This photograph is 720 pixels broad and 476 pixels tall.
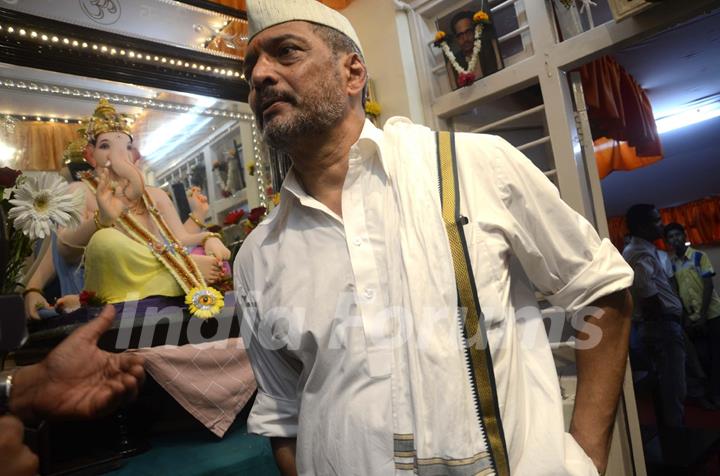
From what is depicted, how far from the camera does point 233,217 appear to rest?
262 centimetres

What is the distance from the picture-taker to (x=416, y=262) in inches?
44.0

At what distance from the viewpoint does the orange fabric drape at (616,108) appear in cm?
376

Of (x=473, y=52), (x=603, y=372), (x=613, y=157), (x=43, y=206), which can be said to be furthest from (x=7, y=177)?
(x=613, y=157)

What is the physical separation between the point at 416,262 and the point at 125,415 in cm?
139

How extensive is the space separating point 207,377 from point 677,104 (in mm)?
7140

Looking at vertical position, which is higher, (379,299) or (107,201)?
(107,201)

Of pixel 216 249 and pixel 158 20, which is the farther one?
pixel 158 20

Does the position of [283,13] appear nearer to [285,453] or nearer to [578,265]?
[578,265]

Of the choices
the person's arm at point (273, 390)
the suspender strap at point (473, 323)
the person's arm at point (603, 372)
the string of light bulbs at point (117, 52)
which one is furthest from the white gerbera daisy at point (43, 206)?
the person's arm at point (603, 372)

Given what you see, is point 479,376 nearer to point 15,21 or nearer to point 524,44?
point 15,21

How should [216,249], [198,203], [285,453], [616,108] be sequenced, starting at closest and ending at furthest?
[285,453]
[216,249]
[198,203]
[616,108]

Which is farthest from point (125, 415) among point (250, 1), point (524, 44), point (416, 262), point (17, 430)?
point (524, 44)

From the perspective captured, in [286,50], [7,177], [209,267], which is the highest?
[286,50]

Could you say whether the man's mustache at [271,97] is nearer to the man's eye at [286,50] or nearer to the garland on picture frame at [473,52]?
the man's eye at [286,50]
